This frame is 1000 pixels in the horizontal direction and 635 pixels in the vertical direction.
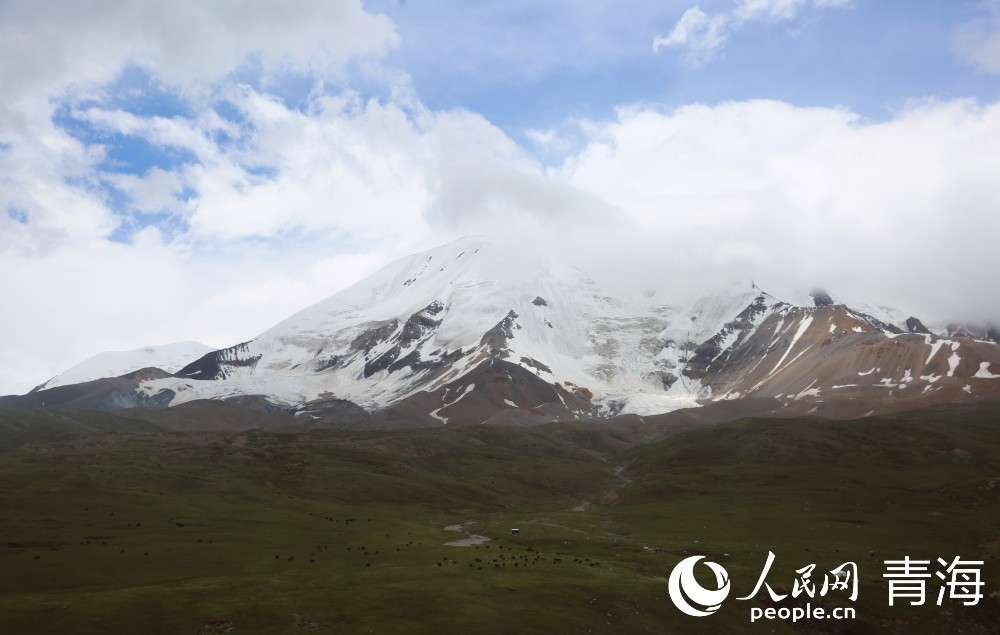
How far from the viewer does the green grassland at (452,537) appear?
190 feet

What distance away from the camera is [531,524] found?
12038 cm

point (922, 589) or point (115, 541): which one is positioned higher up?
point (115, 541)

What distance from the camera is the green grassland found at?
190 ft

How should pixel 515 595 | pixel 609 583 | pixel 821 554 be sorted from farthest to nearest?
1. pixel 821 554
2. pixel 609 583
3. pixel 515 595

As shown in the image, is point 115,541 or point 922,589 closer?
point 922,589

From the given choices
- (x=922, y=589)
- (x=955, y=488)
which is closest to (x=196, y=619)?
(x=922, y=589)

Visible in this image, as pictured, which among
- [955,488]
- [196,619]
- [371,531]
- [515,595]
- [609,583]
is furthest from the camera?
[955,488]

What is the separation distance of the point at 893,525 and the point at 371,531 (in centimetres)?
7371

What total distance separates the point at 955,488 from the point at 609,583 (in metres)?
99.1

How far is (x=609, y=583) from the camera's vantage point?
6769 cm

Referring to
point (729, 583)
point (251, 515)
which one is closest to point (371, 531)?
point (251, 515)

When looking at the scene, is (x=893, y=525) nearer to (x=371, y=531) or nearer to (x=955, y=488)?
(x=955, y=488)

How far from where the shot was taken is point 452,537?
103000 mm

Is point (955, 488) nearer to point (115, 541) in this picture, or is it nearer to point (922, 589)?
point (922, 589)
